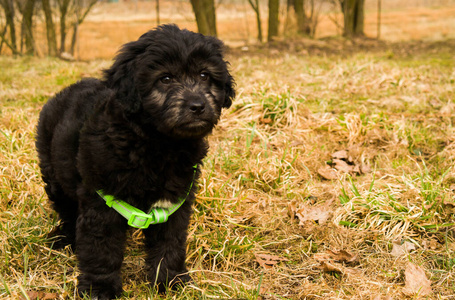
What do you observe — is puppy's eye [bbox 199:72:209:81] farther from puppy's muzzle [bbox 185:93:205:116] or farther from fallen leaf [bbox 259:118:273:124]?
fallen leaf [bbox 259:118:273:124]

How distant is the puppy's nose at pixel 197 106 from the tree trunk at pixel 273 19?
37.5ft

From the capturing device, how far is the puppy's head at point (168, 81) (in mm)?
2492

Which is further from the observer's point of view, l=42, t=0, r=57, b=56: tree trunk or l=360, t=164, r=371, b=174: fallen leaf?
l=42, t=0, r=57, b=56: tree trunk

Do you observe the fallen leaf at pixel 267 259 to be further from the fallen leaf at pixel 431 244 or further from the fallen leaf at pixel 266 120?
the fallen leaf at pixel 266 120

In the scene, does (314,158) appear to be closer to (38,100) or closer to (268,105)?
(268,105)

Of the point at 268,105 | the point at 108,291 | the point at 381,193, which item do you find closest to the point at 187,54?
the point at 108,291

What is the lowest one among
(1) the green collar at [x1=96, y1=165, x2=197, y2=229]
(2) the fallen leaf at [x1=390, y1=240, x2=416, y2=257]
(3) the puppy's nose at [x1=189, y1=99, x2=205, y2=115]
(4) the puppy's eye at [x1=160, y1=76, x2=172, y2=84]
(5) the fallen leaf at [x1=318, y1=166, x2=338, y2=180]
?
(2) the fallen leaf at [x1=390, y1=240, x2=416, y2=257]

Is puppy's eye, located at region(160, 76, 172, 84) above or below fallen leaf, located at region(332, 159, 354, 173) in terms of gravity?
above

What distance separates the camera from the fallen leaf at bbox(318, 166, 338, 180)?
Answer: 14.3ft

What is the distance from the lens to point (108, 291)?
266 cm

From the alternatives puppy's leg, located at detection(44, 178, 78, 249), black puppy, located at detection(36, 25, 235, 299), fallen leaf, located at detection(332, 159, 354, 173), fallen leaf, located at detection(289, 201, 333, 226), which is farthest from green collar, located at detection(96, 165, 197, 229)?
fallen leaf, located at detection(332, 159, 354, 173)

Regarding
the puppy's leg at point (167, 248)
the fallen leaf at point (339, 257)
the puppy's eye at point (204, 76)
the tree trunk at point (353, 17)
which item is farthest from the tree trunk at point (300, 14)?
the puppy's leg at point (167, 248)

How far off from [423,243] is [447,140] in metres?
2.08

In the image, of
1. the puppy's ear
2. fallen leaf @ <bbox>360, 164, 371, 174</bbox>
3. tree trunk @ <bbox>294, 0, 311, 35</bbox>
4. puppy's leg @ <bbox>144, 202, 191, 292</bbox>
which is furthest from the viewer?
tree trunk @ <bbox>294, 0, 311, 35</bbox>
